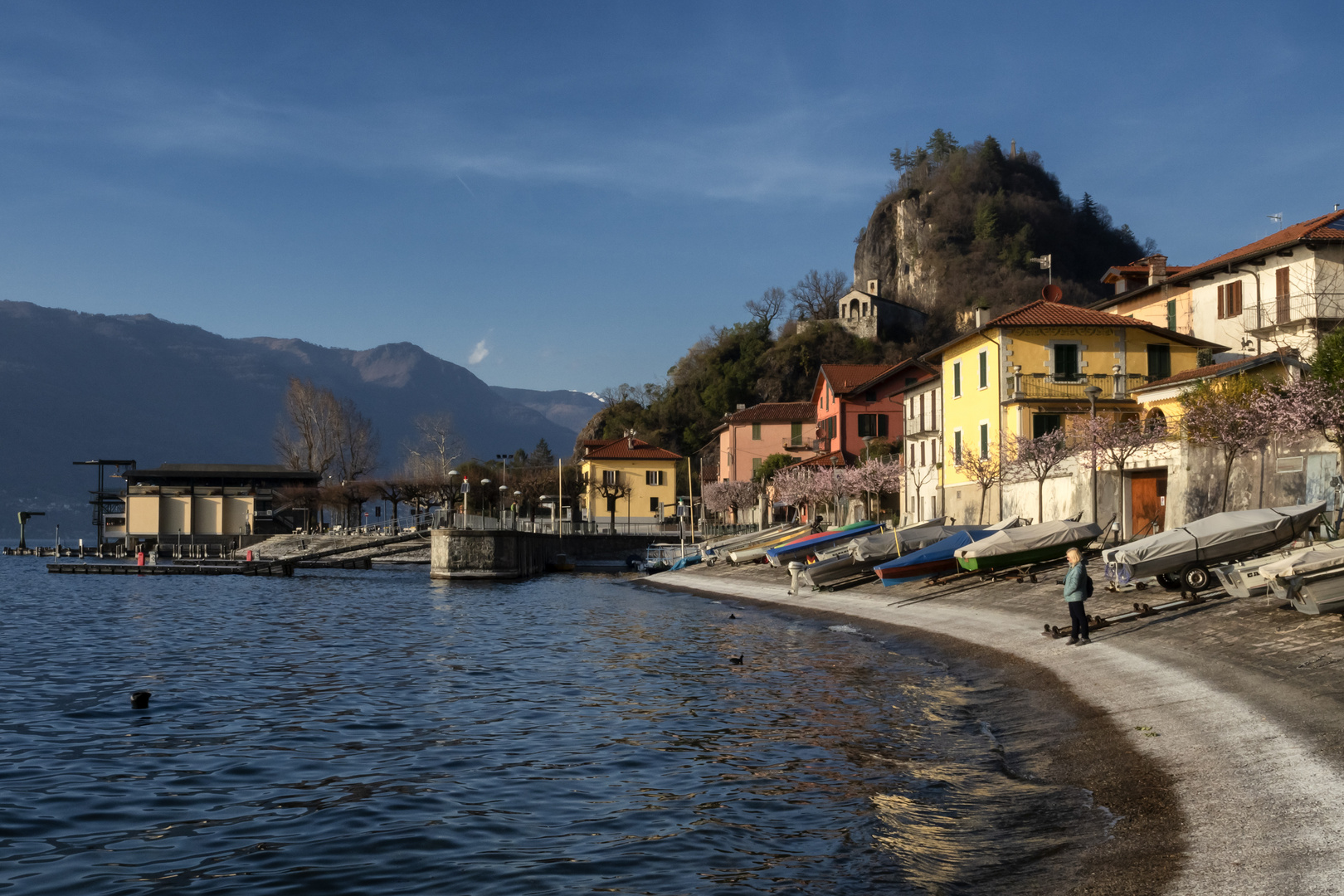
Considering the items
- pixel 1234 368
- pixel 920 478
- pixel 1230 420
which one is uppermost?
pixel 1234 368

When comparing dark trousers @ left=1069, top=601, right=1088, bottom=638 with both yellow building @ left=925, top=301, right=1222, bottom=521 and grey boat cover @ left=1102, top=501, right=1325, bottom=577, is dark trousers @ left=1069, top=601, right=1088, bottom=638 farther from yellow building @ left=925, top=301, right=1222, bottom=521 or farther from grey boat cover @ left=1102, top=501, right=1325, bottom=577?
yellow building @ left=925, top=301, right=1222, bottom=521

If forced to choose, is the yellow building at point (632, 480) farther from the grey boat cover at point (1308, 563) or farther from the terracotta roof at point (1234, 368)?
the grey boat cover at point (1308, 563)

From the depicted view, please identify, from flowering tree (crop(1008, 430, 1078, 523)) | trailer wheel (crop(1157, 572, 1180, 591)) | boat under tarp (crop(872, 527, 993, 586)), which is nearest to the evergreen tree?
flowering tree (crop(1008, 430, 1078, 523))

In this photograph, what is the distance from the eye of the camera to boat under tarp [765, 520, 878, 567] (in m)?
49.8

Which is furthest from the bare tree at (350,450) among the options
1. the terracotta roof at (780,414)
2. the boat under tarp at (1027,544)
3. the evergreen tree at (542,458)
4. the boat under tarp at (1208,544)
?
the boat under tarp at (1208,544)

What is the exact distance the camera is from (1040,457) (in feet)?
135

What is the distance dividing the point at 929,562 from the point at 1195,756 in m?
25.1

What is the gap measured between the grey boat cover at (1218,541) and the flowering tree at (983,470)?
839 inches

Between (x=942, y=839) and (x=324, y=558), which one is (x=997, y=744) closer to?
(x=942, y=839)

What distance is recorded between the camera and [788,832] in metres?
11.1

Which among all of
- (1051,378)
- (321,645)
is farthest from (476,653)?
(1051,378)

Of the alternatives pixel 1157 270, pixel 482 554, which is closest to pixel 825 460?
pixel 482 554

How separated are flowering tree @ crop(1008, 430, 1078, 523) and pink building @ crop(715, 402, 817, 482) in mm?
59166

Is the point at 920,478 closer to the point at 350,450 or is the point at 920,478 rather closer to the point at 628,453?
the point at 628,453
